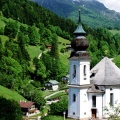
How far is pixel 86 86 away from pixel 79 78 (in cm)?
158

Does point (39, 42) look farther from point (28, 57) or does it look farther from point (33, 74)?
point (33, 74)

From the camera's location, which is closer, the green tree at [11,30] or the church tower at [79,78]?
the church tower at [79,78]

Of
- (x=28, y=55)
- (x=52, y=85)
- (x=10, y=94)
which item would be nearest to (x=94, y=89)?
(x=10, y=94)

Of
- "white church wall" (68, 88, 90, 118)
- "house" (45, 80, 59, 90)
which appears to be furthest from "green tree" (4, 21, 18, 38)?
"white church wall" (68, 88, 90, 118)

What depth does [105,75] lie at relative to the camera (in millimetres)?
58875

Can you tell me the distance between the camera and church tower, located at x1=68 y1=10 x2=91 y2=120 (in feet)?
185

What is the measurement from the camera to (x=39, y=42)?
156 meters

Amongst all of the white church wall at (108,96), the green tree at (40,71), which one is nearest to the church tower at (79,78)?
the white church wall at (108,96)

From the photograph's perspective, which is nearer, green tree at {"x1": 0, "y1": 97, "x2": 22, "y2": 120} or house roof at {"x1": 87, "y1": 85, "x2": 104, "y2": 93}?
house roof at {"x1": 87, "y1": 85, "x2": 104, "y2": 93}

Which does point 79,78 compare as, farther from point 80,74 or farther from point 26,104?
point 26,104

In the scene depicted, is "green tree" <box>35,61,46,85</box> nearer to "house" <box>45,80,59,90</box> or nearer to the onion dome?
"house" <box>45,80,59,90</box>

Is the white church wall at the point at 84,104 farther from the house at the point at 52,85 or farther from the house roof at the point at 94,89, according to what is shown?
the house at the point at 52,85

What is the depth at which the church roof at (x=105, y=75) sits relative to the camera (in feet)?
192

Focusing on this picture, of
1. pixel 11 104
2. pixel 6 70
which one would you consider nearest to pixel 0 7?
pixel 6 70
